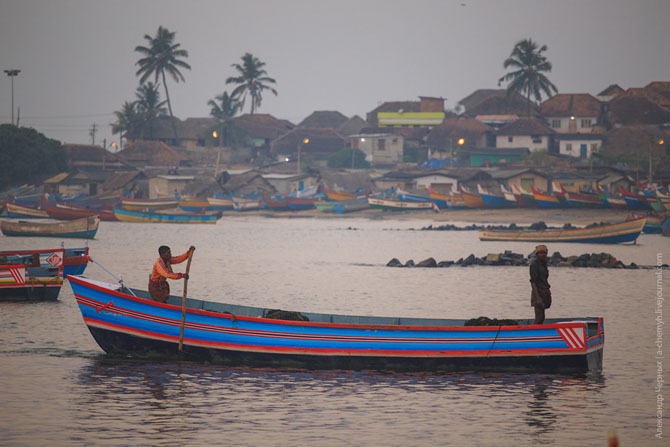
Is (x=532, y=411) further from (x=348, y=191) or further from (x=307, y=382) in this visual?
(x=348, y=191)

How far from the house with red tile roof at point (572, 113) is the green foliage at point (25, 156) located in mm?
56970

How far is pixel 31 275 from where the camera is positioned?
24.3 meters

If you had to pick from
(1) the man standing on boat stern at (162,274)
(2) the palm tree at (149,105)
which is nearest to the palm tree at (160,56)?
(2) the palm tree at (149,105)

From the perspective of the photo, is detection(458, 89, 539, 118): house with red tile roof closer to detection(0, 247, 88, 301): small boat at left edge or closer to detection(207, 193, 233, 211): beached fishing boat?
detection(207, 193, 233, 211): beached fishing boat

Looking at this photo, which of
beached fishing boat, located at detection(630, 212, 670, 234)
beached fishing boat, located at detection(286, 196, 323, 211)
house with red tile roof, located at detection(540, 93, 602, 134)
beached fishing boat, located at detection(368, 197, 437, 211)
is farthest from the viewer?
house with red tile roof, located at detection(540, 93, 602, 134)

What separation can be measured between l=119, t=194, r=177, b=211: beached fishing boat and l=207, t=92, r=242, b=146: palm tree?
1015 inches

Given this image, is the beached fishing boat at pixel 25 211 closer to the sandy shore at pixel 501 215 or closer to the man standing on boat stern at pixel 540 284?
the sandy shore at pixel 501 215

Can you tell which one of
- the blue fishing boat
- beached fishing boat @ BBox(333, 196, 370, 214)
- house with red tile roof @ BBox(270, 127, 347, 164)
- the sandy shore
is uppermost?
house with red tile roof @ BBox(270, 127, 347, 164)

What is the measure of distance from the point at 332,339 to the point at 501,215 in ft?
194

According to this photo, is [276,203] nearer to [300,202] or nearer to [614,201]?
[300,202]

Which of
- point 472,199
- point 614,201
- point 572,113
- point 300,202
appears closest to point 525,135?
point 572,113

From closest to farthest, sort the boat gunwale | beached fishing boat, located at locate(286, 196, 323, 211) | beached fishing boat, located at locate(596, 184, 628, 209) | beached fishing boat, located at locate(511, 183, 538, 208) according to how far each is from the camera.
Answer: the boat gunwale → beached fishing boat, located at locate(596, 184, 628, 209) → beached fishing boat, located at locate(511, 183, 538, 208) → beached fishing boat, located at locate(286, 196, 323, 211)

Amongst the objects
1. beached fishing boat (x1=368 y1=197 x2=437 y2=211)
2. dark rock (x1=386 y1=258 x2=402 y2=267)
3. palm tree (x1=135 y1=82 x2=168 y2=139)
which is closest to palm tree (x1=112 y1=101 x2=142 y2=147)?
palm tree (x1=135 y1=82 x2=168 y2=139)

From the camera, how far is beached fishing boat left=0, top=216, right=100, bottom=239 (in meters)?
53.6
